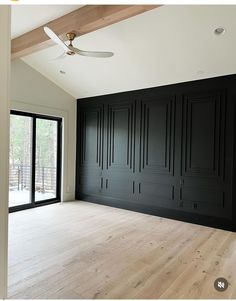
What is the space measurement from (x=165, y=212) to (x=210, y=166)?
134 centimetres

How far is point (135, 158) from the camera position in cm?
521

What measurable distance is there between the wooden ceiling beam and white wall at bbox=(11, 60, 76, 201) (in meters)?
1.10

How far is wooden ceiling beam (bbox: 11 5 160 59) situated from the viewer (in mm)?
2664

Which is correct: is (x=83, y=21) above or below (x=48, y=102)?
above

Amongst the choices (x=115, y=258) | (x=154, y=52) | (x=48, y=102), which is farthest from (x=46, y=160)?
(x=154, y=52)

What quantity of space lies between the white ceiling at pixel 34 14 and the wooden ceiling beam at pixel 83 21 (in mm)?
64

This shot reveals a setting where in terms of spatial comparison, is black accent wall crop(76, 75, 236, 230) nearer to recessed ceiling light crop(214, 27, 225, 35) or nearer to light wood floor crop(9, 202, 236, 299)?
light wood floor crop(9, 202, 236, 299)

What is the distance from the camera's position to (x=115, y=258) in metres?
2.94

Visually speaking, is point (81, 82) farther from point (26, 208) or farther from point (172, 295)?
point (172, 295)

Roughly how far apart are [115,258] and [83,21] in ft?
10.3

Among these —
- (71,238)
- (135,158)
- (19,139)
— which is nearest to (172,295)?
(71,238)

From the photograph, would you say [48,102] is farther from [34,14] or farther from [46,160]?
[34,14]

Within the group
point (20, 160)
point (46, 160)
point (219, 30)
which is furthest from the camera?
point (46, 160)

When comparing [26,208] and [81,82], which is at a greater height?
[81,82]
